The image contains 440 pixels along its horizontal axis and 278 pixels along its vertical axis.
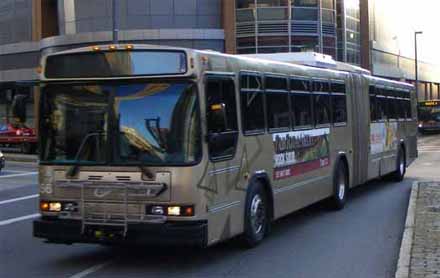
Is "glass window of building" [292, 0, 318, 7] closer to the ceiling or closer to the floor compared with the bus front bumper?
closer to the ceiling

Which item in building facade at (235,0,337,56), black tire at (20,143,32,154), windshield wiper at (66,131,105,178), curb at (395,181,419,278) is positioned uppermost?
building facade at (235,0,337,56)

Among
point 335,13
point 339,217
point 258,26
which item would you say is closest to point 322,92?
point 339,217

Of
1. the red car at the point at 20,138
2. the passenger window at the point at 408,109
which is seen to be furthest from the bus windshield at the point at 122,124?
the red car at the point at 20,138

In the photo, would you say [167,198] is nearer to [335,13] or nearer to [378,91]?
[378,91]

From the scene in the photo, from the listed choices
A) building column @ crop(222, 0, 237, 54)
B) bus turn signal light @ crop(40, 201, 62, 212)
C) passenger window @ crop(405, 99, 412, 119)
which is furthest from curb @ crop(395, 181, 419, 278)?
building column @ crop(222, 0, 237, 54)

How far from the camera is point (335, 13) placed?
53906 millimetres

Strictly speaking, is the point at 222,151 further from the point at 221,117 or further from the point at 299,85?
the point at 299,85

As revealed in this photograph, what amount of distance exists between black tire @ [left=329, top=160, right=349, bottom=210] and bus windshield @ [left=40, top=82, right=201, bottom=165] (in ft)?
20.0

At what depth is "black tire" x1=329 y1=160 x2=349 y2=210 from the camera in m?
13.9

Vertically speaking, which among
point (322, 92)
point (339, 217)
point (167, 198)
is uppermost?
point (322, 92)

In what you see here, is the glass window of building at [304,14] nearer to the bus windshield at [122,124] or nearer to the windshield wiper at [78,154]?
the bus windshield at [122,124]

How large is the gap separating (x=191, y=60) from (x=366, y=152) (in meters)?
8.88

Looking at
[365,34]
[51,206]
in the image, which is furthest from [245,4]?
[51,206]

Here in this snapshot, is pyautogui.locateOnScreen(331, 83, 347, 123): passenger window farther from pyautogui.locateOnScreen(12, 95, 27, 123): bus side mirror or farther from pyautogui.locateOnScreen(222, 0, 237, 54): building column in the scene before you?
pyautogui.locateOnScreen(222, 0, 237, 54): building column
